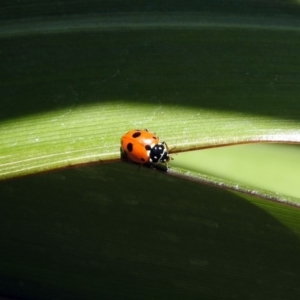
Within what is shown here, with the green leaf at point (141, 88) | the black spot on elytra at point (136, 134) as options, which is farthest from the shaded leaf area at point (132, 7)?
the black spot on elytra at point (136, 134)

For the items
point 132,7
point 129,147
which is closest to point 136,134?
point 129,147

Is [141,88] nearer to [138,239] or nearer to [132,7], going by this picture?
[132,7]

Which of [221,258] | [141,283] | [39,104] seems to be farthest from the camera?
[141,283]

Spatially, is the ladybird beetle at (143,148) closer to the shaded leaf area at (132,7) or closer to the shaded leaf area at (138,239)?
the shaded leaf area at (138,239)

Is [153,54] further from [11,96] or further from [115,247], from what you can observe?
[115,247]

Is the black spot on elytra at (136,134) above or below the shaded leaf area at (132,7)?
below

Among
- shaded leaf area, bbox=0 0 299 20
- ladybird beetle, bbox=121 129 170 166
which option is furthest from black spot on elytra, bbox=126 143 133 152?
shaded leaf area, bbox=0 0 299 20

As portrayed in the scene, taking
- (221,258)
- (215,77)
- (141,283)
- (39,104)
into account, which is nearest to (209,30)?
(215,77)
